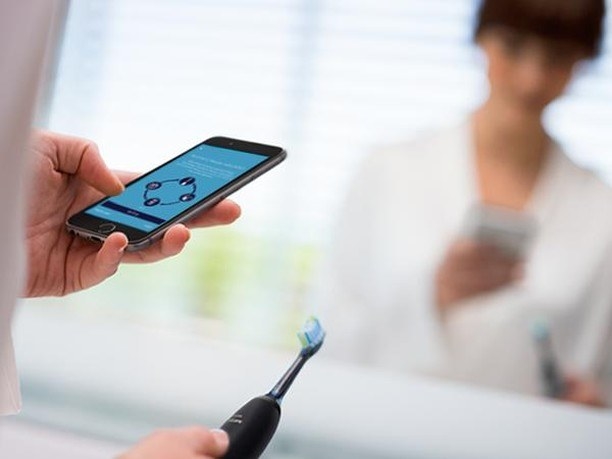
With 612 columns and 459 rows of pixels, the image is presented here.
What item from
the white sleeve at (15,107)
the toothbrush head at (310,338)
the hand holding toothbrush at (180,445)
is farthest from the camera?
the toothbrush head at (310,338)

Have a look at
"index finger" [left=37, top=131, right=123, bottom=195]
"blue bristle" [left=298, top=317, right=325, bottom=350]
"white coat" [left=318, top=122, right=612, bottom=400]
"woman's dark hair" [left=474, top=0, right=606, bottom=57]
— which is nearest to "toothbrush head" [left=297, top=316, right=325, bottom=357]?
"blue bristle" [left=298, top=317, right=325, bottom=350]

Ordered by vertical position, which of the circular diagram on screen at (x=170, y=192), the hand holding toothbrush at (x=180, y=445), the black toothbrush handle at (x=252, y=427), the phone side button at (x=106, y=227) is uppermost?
the circular diagram on screen at (x=170, y=192)

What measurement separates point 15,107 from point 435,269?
1475 mm

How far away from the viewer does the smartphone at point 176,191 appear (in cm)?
66

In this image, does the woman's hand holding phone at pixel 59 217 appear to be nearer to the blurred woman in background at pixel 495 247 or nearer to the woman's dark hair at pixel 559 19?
the blurred woman in background at pixel 495 247

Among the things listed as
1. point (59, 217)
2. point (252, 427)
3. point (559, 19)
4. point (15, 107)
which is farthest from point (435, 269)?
point (15, 107)

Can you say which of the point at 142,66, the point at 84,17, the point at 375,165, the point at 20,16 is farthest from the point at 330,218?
the point at 20,16

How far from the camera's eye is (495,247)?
1.73m

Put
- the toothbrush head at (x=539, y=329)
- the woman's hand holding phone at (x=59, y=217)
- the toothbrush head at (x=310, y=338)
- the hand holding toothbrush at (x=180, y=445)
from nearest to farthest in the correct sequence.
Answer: the hand holding toothbrush at (x=180, y=445) → the toothbrush head at (x=310, y=338) → the woman's hand holding phone at (x=59, y=217) → the toothbrush head at (x=539, y=329)

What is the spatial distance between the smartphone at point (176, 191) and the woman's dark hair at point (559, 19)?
116 centimetres

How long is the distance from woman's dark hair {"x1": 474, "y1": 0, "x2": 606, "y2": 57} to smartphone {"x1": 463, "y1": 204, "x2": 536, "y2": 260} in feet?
1.16

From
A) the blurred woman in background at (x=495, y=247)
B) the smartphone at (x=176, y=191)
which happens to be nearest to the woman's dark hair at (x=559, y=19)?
the blurred woman in background at (x=495, y=247)

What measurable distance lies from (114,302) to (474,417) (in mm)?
805

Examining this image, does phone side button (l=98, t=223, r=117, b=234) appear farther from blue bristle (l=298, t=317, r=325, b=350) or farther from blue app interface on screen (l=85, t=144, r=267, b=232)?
blue bristle (l=298, t=317, r=325, b=350)
